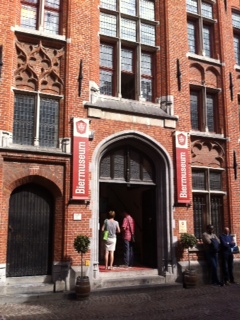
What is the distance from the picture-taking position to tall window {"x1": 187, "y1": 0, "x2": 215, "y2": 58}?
43.2ft

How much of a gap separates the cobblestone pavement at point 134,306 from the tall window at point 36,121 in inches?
164

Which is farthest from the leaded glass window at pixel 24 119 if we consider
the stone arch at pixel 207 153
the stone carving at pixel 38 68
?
the stone arch at pixel 207 153

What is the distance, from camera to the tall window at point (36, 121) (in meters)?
9.77

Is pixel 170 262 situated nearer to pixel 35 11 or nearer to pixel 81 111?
pixel 81 111

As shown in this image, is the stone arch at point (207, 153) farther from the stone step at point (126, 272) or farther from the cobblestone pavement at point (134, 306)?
the cobblestone pavement at point (134, 306)

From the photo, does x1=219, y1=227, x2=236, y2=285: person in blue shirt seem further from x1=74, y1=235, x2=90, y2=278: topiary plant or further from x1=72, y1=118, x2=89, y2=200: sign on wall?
x1=72, y1=118, x2=89, y2=200: sign on wall

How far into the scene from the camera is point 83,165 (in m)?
9.93

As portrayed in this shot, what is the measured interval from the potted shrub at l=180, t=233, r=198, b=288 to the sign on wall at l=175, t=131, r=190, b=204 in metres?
1.19

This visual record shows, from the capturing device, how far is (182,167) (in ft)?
37.3

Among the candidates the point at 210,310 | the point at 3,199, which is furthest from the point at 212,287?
the point at 3,199

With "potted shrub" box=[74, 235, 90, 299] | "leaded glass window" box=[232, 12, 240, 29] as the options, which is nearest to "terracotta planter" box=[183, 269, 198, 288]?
"potted shrub" box=[74, 235, 90, 299]

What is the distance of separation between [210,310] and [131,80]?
298 inches

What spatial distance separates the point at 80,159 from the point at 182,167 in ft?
11.5

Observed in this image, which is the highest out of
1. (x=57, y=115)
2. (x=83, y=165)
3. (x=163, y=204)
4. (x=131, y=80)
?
(x=131, y=80)
